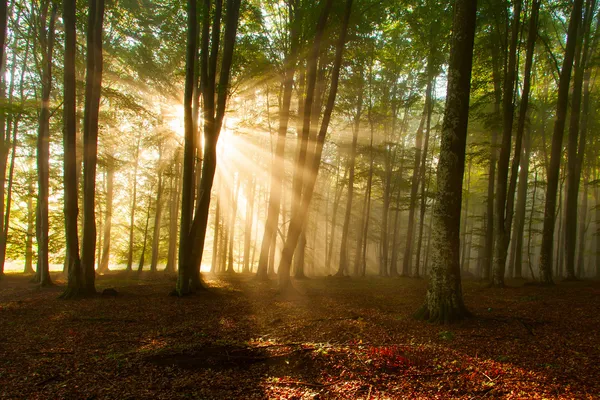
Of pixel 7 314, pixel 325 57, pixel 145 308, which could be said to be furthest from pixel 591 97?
pixel 7 314

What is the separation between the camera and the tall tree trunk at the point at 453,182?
6461 millimetres

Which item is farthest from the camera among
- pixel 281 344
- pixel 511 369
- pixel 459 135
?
pixel 459 135

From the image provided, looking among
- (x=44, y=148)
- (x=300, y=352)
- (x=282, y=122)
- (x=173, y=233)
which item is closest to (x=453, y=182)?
(x=300, y=352)

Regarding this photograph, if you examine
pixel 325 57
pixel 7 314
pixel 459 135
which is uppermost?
pixel 325 57

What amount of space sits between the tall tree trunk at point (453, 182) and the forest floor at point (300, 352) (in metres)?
0.54

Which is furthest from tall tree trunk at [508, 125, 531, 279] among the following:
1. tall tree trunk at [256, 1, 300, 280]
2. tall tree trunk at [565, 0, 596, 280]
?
tall tree trunk at [256, 1, 300, 280]

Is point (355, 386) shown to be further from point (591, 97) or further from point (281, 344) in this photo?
point (591, 97)

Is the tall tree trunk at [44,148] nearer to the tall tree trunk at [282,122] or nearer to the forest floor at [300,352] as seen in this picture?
the forest floor at [300,352]

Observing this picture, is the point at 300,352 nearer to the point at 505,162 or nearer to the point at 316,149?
the point at 316,149

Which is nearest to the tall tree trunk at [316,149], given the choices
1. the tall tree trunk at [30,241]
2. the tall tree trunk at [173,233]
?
the tall tree trunk at [173,233]

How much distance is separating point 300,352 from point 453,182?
4.36m

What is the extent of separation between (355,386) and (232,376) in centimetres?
157

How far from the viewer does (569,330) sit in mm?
5785

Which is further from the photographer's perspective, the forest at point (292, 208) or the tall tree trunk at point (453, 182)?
the tall tree trunk at point (453, 182)
